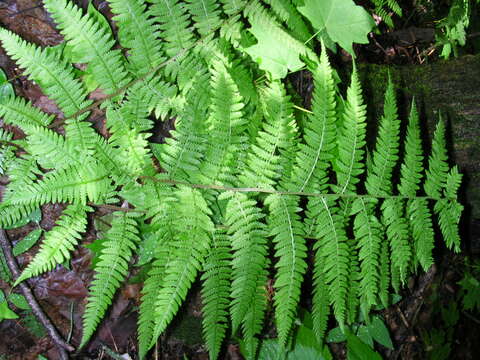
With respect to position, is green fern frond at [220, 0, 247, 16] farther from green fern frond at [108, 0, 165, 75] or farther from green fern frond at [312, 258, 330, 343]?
green fern frond at [312, 258, 330, 343]

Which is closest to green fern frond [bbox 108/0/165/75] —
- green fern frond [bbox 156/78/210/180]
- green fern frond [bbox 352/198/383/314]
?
green fern frond [bbox 156/78/210/180]

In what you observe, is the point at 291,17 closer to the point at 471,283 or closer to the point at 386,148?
the point at 386,148

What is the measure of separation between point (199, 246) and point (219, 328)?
52 centimetres

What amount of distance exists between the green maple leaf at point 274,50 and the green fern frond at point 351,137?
0.38m

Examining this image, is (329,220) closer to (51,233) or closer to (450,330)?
(51,233)

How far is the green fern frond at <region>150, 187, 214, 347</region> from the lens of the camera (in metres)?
1.84

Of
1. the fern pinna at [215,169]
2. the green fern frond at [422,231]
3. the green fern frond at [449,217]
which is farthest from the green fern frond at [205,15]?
the green fern frond at [449,217]

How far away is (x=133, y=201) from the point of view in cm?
210

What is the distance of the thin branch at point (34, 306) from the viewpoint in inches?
108

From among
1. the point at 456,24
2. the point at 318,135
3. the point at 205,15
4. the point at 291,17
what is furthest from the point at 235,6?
the point at 456,24

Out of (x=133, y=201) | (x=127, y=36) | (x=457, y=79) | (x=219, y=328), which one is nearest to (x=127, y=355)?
(x=219, y=328)

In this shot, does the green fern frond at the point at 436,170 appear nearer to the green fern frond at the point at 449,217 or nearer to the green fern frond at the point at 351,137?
the green fern frond at the point at 449,217

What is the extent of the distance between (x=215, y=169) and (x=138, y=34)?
862mm

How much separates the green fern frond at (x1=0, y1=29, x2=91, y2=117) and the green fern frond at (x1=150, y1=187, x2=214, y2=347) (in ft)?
2.71
